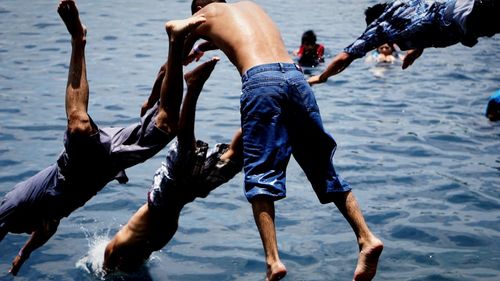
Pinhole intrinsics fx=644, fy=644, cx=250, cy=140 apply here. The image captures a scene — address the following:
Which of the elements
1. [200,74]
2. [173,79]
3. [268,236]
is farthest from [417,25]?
[268,236]

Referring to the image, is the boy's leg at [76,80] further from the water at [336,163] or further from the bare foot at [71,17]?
the water at [336,163]

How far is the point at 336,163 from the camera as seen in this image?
9773mm

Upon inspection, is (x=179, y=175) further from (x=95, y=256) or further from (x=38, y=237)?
(x=95, y=256)

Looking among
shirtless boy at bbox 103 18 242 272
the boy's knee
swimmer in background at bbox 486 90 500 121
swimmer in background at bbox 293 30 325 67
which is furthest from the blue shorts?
swimmer in background at bbox 293 30 325 67

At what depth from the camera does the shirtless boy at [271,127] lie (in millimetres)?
4730

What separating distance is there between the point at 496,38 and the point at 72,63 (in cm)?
1802

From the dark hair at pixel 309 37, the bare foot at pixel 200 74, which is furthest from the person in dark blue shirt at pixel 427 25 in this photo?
the dark hair at pixel 309 37

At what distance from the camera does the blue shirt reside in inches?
211

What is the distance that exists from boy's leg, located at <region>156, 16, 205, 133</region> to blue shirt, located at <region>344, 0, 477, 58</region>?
1.62 m

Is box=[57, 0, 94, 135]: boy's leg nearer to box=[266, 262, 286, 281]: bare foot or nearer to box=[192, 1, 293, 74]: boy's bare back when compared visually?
box=[192, 1, 293, 74]: boy's bare back

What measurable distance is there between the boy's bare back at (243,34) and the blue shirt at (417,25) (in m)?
1.05

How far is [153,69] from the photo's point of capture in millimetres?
15172

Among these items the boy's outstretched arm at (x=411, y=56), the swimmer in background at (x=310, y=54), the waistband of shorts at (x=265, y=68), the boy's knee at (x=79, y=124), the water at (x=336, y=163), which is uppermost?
the waistband of shorts at (x=265, y=68)

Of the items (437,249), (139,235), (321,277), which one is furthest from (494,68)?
(139,235)
